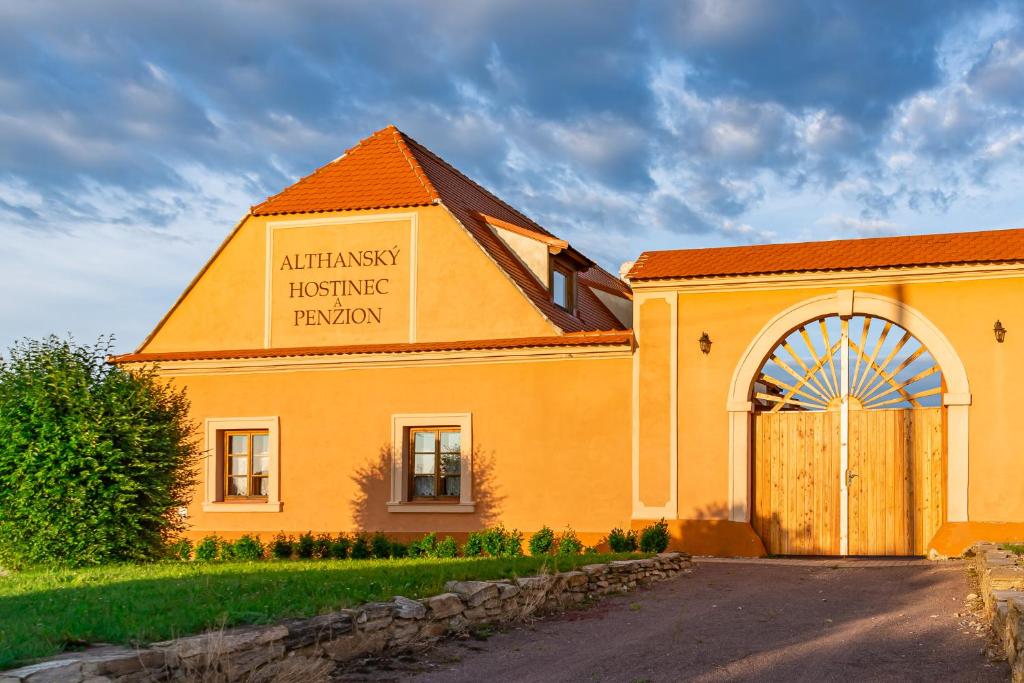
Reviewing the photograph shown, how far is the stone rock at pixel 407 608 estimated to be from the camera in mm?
10070

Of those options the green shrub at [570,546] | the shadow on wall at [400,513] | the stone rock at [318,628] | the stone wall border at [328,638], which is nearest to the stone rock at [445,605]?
the stone wall border at [328,638]

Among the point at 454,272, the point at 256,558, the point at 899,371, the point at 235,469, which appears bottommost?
the point at 256,558

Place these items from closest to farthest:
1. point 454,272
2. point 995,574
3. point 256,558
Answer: point 995,574
point 256,558
point 454,272

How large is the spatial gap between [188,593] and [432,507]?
879cm

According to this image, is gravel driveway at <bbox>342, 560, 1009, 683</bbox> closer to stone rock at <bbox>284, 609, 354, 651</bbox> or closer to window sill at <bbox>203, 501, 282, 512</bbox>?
stone rock at <bbox>284, 609, 354, 651</bbox>

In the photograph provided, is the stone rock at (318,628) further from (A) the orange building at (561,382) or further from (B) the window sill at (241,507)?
(B) the window sill at (241,507)

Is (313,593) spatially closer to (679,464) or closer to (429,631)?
(429,631)

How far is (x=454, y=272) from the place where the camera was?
791 inches

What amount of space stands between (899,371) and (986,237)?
2.44 metres

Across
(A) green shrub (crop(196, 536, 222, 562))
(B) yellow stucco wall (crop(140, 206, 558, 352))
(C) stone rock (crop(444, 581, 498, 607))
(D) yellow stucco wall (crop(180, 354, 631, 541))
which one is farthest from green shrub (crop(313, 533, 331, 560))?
(C) stone rock (crop(444, 581, 498, 607))

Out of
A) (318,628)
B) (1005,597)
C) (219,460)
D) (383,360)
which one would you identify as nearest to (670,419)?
(383,360)

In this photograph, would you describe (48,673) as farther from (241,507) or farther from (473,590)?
(241,507)

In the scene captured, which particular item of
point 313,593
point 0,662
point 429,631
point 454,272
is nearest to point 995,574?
point 429,631

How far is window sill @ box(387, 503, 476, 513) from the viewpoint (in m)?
19.1
